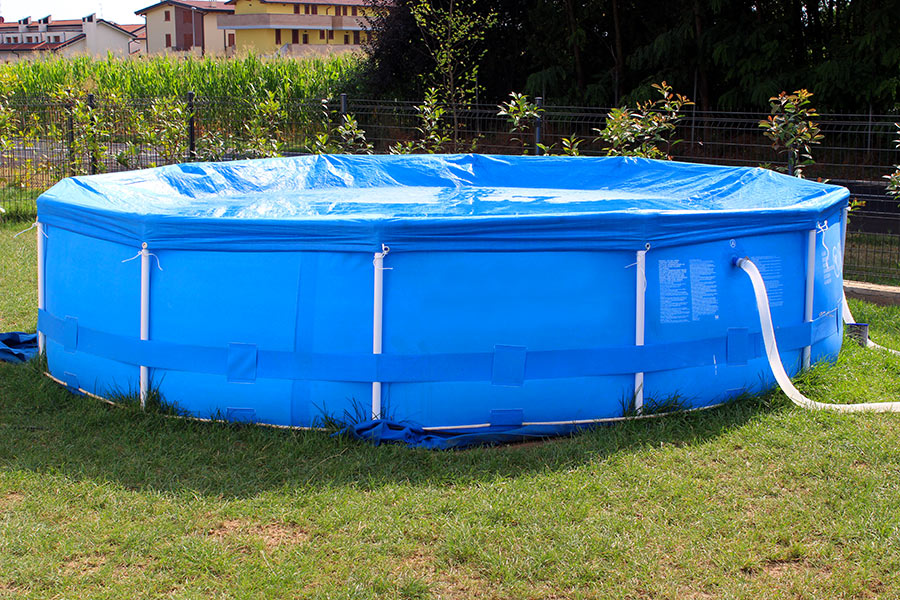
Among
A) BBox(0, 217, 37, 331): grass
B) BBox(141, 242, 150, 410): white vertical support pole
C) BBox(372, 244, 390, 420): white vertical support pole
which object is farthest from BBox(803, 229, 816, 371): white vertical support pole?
BBox(0, 217, 37, 331): grass

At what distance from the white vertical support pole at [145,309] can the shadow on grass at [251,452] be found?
0.40 feet

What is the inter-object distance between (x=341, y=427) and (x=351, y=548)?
1151 mm

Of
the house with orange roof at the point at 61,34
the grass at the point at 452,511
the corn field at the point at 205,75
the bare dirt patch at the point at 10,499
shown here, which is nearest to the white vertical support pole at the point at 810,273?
the grass at the point at 452,511

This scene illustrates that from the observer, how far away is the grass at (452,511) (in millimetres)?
3184

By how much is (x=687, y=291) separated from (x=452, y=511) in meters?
1.78

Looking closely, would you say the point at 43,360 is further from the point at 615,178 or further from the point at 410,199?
the point at 615,178

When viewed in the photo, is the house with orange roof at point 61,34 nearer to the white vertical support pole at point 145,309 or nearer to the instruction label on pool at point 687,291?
the white vertical support pole at point 145,309

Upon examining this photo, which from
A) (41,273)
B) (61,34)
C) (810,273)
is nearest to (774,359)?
(810,273)

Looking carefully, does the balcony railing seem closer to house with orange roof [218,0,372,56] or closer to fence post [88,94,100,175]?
house with orange roof [218,0,372,56]

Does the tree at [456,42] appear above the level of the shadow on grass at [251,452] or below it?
above

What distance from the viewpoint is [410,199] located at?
22.0 feet

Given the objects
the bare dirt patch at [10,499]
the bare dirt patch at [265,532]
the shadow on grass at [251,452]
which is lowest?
the bare dirt patch at [265,532]

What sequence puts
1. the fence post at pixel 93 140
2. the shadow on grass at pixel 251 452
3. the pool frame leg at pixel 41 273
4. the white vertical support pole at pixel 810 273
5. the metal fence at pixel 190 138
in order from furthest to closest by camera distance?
the fence post at pixel 93 140 → the metal fence at pixel 190 138 → the pool frame leg at pixel 41 273 → the white vertical support pole at pixel 810 273 → the shadow on grass at pixel 251 452

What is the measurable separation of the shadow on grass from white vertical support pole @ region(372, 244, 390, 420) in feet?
0.75
